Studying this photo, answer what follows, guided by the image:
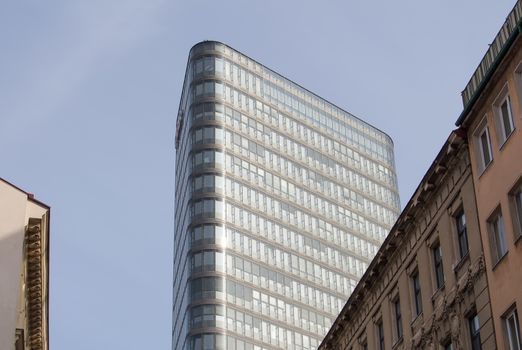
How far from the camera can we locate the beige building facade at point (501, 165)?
33.2 m

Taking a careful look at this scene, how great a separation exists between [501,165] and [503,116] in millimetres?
1778

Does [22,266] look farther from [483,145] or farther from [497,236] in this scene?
[497,236]

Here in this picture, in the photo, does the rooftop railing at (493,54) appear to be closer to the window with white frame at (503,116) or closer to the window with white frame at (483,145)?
the window with white frame at (503,116)

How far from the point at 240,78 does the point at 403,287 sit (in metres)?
119

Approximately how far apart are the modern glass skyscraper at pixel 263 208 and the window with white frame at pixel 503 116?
9909 cm

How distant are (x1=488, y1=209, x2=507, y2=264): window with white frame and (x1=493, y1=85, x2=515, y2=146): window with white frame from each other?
2.53 meters

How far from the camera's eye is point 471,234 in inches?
1454

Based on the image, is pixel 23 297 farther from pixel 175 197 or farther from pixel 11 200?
pixel 175 197

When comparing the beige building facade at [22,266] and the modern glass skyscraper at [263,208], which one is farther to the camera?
the modern glass skyscraper at [263,208]

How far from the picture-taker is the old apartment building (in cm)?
3384

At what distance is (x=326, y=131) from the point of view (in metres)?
175

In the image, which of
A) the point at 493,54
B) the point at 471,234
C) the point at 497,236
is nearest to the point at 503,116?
the point at 493,54

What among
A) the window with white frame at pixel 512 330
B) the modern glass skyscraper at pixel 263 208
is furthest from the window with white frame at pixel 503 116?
the modern glass skyscraper at pixel 263 208

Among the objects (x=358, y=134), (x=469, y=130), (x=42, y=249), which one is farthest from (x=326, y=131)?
(x=469, y=130)
